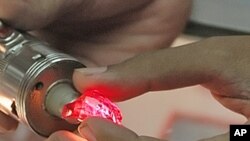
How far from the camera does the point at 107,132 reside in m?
0.39

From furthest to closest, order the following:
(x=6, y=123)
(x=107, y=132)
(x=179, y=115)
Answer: (x=179, y=115) < (x=6, y=123) < (x=107, y=132)

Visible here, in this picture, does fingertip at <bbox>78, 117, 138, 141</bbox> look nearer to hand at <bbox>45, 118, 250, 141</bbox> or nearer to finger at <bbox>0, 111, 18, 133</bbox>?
hand at <bbox>45, 118, 250, 141</bbox>

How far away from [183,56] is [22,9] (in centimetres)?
13

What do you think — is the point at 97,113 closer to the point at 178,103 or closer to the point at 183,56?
the point at 183,56

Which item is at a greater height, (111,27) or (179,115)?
(111,27)

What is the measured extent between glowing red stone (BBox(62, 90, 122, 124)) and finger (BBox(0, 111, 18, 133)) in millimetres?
110

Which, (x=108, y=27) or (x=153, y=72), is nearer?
(x=153, y=72)

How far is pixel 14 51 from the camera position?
19.4 inches

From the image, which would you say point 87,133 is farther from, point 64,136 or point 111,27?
point 111,27

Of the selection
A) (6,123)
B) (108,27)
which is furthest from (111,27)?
(6,123)

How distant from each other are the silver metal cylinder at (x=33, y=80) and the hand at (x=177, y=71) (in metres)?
0.01

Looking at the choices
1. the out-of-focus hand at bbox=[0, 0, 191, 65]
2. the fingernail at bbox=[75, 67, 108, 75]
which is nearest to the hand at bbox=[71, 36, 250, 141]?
the fingernail at bbox=[75, 67, 108, 75]

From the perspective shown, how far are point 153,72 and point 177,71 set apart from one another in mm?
16

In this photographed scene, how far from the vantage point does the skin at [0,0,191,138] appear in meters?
0.55
